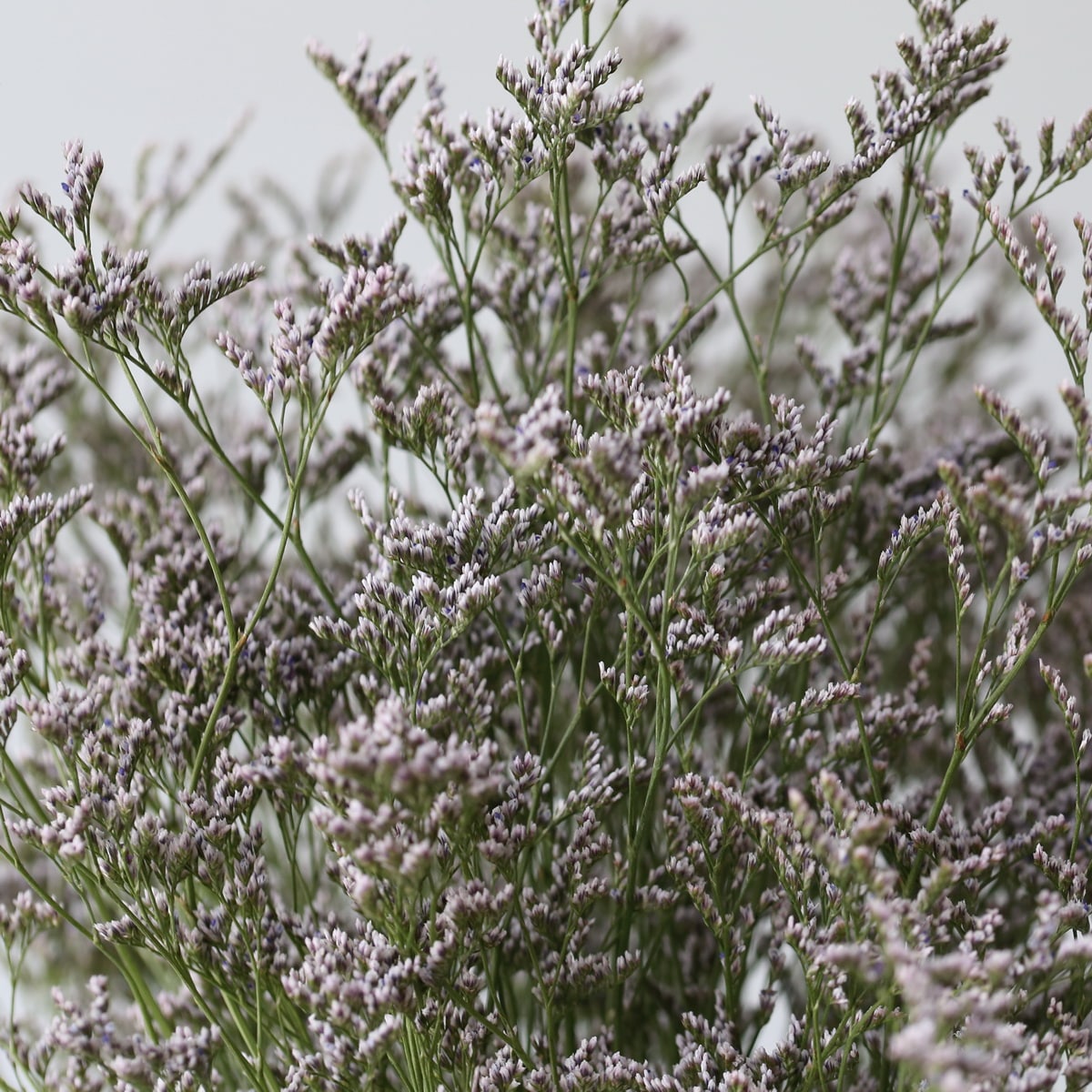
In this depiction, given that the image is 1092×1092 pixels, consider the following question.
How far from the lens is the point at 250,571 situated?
1.15 metres

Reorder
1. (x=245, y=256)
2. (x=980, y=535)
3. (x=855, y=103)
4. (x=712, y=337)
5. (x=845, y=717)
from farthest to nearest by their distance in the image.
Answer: (x=712, y=337), (x=245, y=256), (x=845, y=717), (x=855, y=103), (x=980, y=535)

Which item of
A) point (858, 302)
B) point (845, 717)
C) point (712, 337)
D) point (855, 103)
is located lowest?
point (845, 717)

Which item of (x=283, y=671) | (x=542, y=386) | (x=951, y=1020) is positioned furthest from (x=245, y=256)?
(x=951, y=1020)

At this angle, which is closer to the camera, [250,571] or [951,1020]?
[951,1020]

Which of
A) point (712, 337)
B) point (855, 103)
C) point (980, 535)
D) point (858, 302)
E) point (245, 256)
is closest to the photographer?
point (980, 535)

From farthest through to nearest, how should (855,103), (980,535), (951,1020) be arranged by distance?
(855,103)
(980,535)
(951,1020)

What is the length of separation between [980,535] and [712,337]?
0.85 metres

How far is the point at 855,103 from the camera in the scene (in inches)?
33.0

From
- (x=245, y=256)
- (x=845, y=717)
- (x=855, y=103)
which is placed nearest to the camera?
(x=855, y=103)

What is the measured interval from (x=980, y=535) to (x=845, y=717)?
11.9 inches

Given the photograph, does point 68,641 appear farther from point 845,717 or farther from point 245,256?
point 845,717

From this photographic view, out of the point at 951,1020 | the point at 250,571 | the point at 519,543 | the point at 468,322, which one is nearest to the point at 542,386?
the point at 468,322

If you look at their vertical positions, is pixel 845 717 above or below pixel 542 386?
below

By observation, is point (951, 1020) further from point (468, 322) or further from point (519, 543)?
point (468, 322)
